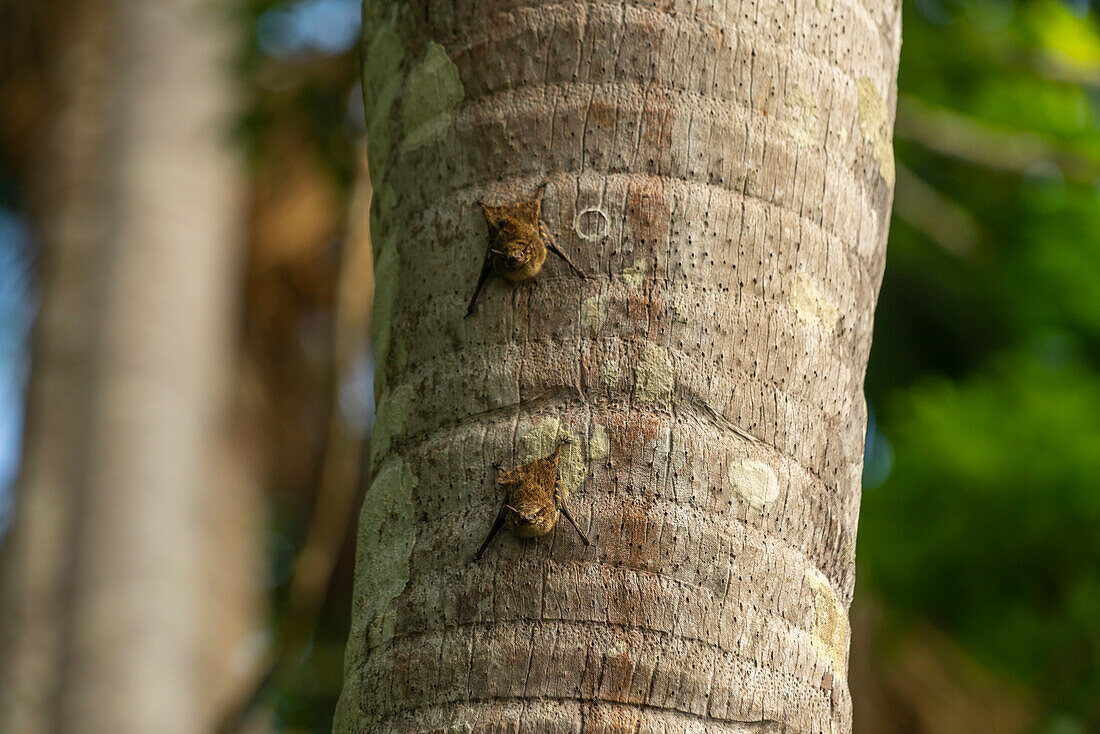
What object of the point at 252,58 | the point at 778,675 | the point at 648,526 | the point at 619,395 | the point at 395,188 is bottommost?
the point at 778,675

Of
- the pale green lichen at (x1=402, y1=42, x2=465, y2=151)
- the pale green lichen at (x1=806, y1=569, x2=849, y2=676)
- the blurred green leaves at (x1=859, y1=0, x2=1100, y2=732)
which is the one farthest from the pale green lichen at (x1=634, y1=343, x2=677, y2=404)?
the blurred green leaves at (x1=859, y1=0, x2=1100, y2=732)

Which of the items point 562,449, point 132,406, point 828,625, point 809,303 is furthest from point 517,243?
point 132,406

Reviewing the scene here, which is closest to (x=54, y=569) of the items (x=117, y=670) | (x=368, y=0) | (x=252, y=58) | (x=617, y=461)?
(x=117, y=670)

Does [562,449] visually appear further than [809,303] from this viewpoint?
No

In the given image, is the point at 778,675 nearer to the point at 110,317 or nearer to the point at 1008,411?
the point at 1008,411

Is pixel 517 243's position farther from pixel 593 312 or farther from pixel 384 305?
pixel 384 305
